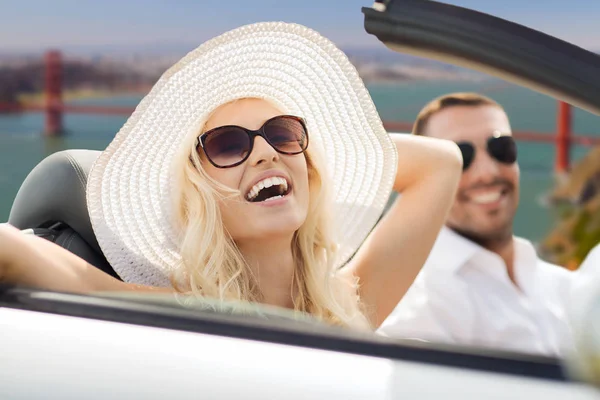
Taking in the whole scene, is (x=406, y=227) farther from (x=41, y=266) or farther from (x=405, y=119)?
(x=405, y=119)

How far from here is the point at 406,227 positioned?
1991 millimetres

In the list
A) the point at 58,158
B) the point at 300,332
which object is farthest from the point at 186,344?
the point at 58,158

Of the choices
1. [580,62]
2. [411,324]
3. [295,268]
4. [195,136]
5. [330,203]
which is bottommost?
[411,324]

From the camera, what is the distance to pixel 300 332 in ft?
3.63

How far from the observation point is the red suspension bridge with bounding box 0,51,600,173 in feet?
12.9

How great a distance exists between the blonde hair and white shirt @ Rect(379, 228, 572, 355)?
1.48 ft

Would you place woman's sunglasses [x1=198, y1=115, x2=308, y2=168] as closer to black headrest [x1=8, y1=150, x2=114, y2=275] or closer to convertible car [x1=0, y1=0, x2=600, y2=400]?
black headrest [x1=8, y1=150, x2=114, y2=275]

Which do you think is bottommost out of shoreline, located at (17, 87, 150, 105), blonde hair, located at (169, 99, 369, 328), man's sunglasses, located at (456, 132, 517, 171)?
shoreline, located at (17, 87, 150, 105)

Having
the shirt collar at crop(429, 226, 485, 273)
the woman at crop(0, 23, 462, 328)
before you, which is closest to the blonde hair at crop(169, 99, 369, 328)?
the woman at crop(0, 23, 462, 328)

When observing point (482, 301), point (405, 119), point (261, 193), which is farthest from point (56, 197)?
point (405, 119)

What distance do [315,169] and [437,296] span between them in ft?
2.23

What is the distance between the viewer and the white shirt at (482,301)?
7.56ft

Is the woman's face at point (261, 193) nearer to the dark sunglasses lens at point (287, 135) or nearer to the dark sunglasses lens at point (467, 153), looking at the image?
the dark sunglasses lens at point (287, 135)

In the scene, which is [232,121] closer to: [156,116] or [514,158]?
[156,116]
